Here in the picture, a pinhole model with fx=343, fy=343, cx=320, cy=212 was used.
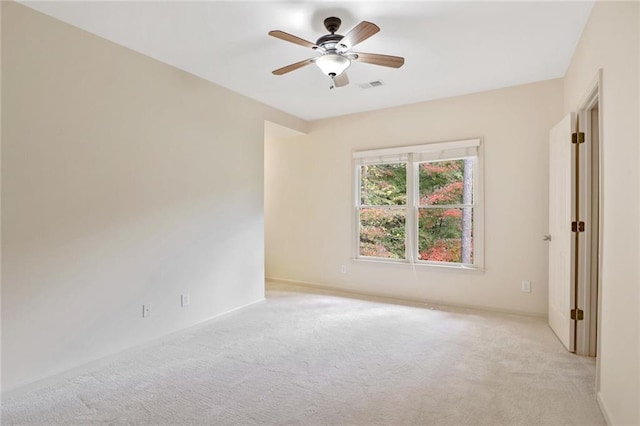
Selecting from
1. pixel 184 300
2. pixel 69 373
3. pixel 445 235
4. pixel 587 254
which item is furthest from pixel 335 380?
pixel 445 235

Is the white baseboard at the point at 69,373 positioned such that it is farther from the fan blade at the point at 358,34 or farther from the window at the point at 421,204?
the fan blade at the point at 358,34

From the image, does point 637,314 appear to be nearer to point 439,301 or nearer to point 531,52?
point 531,52

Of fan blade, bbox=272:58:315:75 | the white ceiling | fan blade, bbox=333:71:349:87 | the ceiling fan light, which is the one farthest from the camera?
fan blade, bbox=333:71:349:87

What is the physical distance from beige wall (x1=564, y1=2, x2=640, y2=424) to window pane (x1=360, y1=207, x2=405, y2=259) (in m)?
2.86

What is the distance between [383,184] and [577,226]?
2.52 m

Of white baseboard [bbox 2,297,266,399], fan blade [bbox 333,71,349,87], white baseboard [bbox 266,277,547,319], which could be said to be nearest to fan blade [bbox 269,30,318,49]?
fan blade [bbox 333,71,349,87]

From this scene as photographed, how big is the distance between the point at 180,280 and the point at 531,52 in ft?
13.1

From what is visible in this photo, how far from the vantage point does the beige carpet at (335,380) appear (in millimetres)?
2051

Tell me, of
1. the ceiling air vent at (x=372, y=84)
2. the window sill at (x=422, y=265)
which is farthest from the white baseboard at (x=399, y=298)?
the ceiling air vent at (x=372, y=84)

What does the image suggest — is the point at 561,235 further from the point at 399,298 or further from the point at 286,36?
the point at 286,36

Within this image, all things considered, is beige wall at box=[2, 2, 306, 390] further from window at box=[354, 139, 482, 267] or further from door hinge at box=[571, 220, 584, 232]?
door hinge at box=[571, 220, 584, 232]

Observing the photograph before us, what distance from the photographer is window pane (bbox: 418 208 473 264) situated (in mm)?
4395

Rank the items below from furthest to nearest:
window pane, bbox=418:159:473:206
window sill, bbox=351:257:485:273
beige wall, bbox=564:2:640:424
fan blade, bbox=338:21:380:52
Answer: window pane, bbox=418:159:473:206, window sill, bbox=351:257:485:273, fan blade, bbox=338:21:380:52, beige wall, bbox=564:2:640:424

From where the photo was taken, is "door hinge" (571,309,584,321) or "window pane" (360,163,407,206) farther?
"window pane" (360,163,407,206)
